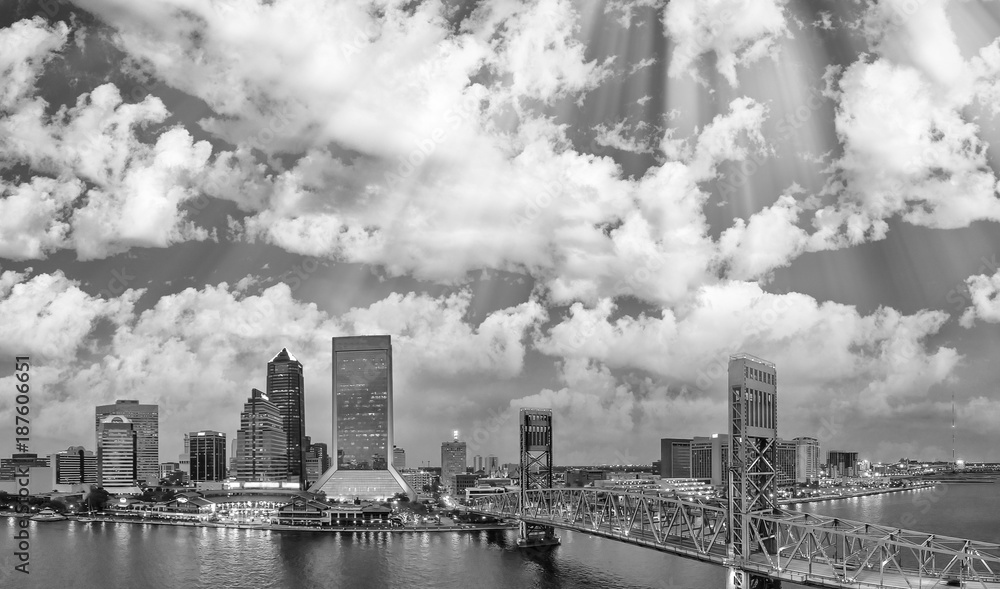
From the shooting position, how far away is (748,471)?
39312mm

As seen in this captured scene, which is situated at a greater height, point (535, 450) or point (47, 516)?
point (535, 450)

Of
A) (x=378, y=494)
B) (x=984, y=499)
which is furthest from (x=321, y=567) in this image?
(x=984, y=499)

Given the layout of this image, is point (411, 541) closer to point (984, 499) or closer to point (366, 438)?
point (366, 438)

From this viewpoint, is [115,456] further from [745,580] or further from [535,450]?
[745,580]

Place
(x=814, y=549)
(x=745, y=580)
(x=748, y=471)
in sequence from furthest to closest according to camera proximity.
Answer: (x=748, y=471) → (x=745, y=580) → (x=814, y=549)

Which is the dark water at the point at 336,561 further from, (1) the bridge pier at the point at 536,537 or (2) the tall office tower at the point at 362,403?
(2) the tall office tower at the point at 362,403

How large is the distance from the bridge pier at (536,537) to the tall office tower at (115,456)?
130949mm

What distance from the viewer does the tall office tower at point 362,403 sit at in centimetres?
14825

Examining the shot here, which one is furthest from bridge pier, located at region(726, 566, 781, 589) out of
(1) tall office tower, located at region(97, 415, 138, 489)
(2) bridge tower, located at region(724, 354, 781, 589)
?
(1) tall office tower, located at region(97, 415, 138, 489)

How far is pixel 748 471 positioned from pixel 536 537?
42.3m

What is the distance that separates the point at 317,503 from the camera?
10262 cm

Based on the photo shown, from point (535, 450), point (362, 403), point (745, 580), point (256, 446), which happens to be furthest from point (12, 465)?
point (745, 580)

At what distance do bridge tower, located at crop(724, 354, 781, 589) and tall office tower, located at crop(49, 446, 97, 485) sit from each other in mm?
179644

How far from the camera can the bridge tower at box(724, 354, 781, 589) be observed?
127ft
